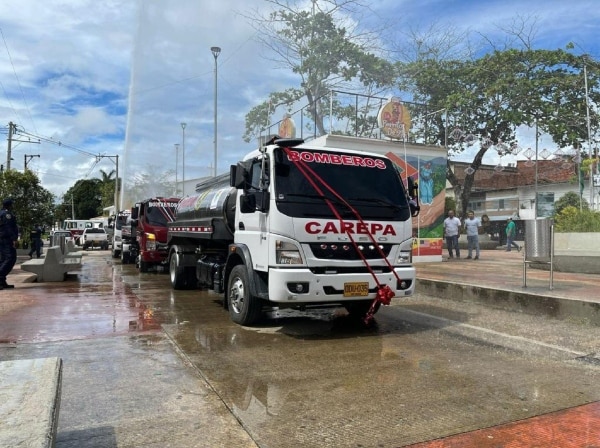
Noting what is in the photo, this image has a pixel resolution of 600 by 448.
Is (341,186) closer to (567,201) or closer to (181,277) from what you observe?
(181,277)

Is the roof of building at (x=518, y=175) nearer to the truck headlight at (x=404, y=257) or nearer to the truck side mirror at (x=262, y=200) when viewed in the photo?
the truck headlight at (x=404, y=257)

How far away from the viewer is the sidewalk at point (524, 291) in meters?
7.39

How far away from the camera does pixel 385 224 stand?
6.46m

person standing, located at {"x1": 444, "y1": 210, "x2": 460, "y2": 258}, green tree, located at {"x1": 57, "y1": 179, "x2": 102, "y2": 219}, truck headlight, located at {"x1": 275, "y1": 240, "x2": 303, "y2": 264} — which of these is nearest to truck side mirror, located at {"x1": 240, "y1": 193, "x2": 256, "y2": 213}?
truck headlight, located at {"x1": 275, "y1": 240, "x2": 303, "y2": 264}

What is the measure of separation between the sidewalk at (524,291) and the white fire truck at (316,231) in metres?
2.61

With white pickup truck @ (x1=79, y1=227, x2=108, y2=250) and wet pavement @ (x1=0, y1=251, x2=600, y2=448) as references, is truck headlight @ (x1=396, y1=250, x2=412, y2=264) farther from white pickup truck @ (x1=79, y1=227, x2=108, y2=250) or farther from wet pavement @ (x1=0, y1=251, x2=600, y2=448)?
white pickup truck @ (x1=79, y1=227, x2=108, y2=250)

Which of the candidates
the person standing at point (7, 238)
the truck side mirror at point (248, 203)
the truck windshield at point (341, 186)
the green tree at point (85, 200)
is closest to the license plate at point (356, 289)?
the truck windshield at point (341, 186)

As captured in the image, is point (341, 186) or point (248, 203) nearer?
point (341, 186)

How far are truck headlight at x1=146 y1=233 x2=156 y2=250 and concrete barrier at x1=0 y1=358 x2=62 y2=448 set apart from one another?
1135cm

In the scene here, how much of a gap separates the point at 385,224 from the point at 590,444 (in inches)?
142

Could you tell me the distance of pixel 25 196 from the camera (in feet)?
72.3

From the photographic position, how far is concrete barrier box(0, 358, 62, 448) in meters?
2.31

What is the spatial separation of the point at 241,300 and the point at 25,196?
1904 cm

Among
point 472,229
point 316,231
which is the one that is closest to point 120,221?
point 472,229
